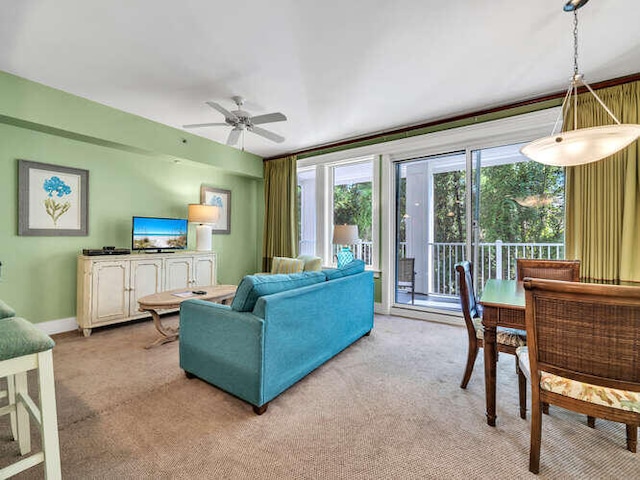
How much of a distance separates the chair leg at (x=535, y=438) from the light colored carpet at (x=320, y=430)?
0.16 feet

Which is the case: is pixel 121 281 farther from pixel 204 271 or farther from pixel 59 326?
pixel 204 271

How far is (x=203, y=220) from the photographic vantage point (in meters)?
4.18

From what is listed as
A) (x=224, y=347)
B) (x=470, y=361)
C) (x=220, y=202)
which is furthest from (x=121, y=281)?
(x=470, y=361)

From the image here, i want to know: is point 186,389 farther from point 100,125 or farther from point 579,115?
point 579,115

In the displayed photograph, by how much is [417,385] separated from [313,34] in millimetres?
2758

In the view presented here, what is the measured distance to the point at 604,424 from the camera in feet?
5.65

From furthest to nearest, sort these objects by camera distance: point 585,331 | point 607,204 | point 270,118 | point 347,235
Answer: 1. point 347,235
2. point 270,118
3. point 607,204
4. point 585,331

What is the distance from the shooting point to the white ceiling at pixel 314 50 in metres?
1.93

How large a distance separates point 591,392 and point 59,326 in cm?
468

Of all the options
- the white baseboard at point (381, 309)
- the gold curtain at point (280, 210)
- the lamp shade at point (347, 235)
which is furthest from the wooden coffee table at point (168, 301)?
the white baseboard at point (381, 309)

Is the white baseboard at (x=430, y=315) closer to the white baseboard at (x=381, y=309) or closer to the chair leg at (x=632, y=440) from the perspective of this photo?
the white baseboard at (x=381, y=309)

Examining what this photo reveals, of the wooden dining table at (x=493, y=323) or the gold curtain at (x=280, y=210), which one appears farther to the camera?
the gold curtain at (x=280, y=210)

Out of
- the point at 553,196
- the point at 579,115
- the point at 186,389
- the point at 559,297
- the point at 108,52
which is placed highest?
the point at 108,52

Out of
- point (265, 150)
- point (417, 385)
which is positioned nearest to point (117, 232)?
point (265, 150)
